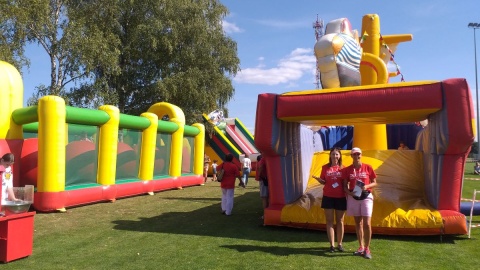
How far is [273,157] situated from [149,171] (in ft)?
19.4

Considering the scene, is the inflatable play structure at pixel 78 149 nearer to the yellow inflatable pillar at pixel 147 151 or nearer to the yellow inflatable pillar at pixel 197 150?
the yellow inflatable pillar at pixel 147 151

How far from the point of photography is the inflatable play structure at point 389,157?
569 centimetres

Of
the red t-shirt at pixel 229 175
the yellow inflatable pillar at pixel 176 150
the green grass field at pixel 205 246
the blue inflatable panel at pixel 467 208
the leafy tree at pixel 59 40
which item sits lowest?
the green grass field at pixel 205 246

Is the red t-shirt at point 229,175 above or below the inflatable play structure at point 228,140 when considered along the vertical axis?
below

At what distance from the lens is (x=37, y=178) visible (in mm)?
8484

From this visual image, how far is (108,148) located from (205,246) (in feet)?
17.1

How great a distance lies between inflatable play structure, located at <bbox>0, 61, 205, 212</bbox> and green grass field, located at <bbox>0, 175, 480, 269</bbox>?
37.5 inches

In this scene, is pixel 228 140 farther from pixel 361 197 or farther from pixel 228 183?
pixel 361 197

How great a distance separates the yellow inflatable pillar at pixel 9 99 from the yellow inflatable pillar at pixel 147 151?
3334 mm

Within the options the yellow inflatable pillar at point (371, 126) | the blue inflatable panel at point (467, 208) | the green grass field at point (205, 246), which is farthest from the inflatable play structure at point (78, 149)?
the blue inflatable panel at point (467, 208)

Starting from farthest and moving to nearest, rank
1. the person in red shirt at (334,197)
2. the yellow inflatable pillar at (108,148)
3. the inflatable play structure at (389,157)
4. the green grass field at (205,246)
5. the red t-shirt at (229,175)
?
the yellow inflatable pillar at (108,148) < the red t-shirt at (229,175) < the inflatable play structure at (389,157) < the person in red shirt at (334,197) < the green grass field at (205,246)

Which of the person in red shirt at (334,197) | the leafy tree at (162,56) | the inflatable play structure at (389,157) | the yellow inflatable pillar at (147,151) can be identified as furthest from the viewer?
the leafy tree at (162,56)

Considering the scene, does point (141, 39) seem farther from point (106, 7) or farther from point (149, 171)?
point (149, 171)

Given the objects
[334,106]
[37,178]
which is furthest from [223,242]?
[37,178]
